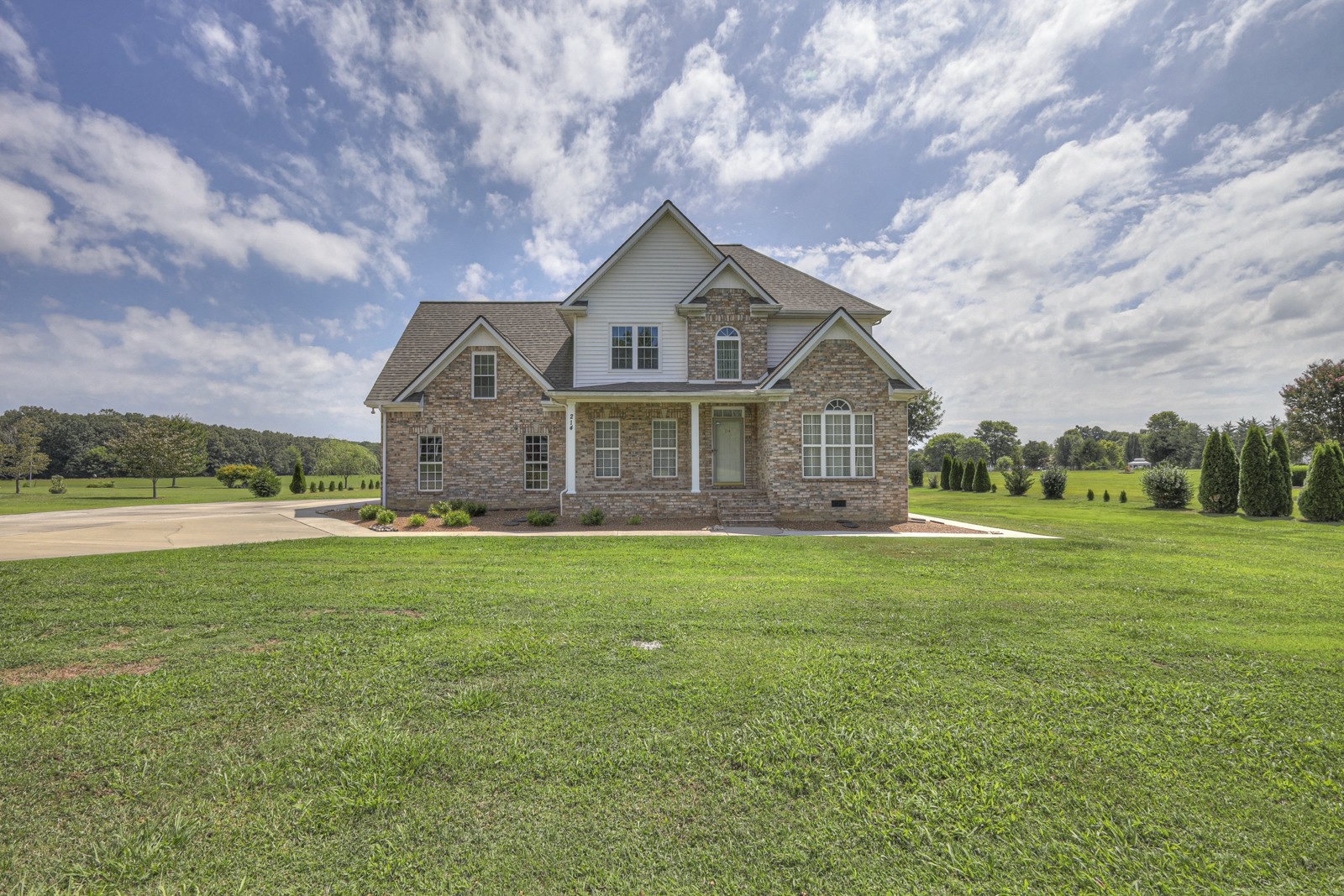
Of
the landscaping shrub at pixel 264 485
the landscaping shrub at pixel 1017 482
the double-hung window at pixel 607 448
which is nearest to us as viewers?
the double-hung window at pixel 607 448

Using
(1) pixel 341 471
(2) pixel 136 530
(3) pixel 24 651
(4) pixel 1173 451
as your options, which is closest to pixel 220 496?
(2) pixel 136 530

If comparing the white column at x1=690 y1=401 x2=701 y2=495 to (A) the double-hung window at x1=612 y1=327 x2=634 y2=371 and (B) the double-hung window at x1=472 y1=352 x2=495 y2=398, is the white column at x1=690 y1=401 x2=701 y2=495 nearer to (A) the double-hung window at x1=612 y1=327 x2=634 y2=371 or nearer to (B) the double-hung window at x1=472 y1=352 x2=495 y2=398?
(A) the double-hung window at x1=612 y1=327 x2=634 y2=371

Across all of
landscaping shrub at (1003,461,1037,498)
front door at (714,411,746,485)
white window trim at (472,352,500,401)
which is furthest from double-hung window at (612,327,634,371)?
landscaping shrub at (1003,461,1037,498)

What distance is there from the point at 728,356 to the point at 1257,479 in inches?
764

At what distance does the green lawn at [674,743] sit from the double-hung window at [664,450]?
10.7 m

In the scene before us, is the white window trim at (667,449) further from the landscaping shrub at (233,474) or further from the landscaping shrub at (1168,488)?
the landscaping shrub at (233,474)

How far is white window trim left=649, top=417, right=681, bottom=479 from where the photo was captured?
17938 millimetres

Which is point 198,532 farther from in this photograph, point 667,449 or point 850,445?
point 850,445

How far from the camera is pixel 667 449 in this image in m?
18.0

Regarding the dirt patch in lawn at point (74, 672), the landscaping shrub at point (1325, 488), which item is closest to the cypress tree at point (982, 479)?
the landscaping shrub at point (1325, 488)

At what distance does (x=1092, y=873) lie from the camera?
2449 mm

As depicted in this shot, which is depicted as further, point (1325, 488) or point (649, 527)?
point (1325, 488)

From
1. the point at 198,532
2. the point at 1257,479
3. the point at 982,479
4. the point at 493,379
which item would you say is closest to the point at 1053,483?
the point at 982,479

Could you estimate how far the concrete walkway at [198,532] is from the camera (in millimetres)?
11391
